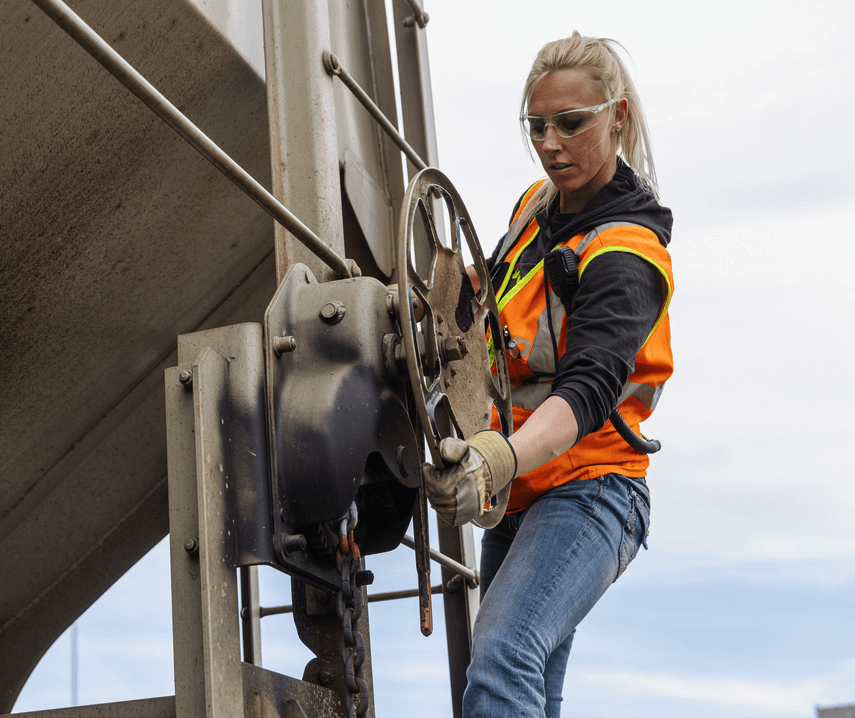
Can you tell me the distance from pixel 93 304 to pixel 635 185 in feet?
5.11

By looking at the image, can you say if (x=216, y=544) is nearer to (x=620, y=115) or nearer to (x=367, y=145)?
(x=620, y=115)

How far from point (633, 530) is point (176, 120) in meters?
1.22

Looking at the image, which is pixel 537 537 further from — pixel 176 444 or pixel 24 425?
pixel 24 425

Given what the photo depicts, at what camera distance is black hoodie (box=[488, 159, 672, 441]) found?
189 cm

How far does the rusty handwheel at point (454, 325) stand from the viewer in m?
1.98

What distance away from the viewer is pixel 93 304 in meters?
2.95

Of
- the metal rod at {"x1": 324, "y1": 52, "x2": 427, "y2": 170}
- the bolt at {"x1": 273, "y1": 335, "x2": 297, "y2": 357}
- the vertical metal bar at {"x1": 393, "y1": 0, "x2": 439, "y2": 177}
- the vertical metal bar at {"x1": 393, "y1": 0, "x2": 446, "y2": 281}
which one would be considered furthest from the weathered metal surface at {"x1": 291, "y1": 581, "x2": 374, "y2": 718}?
the vertical metal bar at {"x1": 393, "y1": 0, "x2": 439, "y2": 177}

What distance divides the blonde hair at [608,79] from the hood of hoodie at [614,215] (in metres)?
0.04

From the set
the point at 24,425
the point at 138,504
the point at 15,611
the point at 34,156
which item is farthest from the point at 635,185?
the point at 15,611

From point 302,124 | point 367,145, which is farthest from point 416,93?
point 302,124

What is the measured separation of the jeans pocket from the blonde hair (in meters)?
0.70

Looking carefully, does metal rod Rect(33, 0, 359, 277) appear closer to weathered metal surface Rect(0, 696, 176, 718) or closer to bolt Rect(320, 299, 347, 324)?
bolt Rect(320, 299, 347, 324)

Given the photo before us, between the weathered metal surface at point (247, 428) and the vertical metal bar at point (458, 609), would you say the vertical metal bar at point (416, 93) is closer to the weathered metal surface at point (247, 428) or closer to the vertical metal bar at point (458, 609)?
the vertical metal bar at point (458, 609)

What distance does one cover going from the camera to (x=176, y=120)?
1.79 metres
